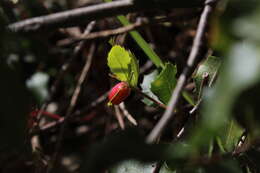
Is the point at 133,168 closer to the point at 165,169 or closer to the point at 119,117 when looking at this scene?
the point at 165,169

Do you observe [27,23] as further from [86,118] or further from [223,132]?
[86,118]

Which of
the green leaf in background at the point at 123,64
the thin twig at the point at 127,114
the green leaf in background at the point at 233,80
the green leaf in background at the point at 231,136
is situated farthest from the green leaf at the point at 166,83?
the green leaf in background at the point at 233,80

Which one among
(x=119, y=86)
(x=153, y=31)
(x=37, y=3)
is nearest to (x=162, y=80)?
(x=119, y=86)

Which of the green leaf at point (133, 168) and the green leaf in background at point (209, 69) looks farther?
the green leaf in background at point (209, 69)

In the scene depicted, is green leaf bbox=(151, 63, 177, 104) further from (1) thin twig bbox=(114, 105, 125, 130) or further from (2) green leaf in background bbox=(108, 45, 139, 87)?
(1) thin twig bbox=(114, 105, 125, 130)

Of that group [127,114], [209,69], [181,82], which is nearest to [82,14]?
[181,82]

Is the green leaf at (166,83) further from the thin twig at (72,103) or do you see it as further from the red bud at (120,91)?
the thin twig at (72,103)
